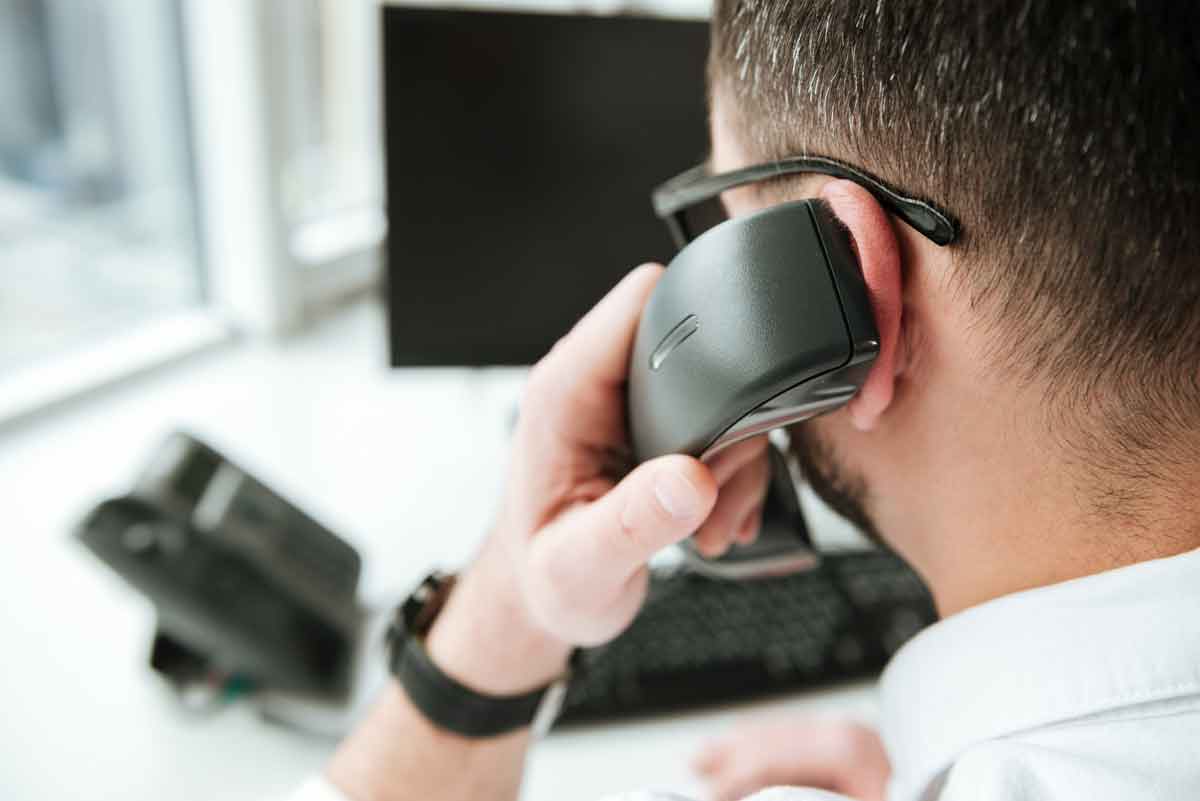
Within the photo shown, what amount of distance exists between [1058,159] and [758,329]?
142 millimetres

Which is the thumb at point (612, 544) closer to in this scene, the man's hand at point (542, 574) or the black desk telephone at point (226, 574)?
the man's hand at point (542, 574)

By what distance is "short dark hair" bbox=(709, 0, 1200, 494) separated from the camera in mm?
345

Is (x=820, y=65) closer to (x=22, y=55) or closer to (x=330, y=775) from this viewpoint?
(x=330, y=775)

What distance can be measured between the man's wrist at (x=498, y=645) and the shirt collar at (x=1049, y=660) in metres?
0.26

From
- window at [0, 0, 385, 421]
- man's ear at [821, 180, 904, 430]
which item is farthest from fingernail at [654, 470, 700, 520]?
window at [0, 0, 385, 421]

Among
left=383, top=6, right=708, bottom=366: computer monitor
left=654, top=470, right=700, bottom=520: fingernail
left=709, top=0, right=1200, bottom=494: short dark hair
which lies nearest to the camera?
left=709, top=0, right=1200, bottom=494: short dark hair

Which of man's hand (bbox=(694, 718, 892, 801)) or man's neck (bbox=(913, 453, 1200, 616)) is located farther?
man's hand (bbox=(694, 718, 892, 801))

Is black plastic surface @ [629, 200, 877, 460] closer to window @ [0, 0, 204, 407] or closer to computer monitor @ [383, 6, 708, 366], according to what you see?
computer monitor @ [383, 6, 708, 366]

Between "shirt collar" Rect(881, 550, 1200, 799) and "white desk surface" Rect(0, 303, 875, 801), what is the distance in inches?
9.7

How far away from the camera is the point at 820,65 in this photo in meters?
0.44

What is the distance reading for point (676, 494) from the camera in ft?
1.61

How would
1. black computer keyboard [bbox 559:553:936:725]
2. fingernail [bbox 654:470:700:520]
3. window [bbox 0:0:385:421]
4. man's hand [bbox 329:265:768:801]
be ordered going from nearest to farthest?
fingernail [bbox 654:470:700:520]
man's hand [bbox 329:265:768:801]
black computer keyboard [bbox 559:553:936:725]
window [bbox 0:0:385:421]

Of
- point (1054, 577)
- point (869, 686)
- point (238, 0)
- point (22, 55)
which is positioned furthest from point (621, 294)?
point (22, 55)

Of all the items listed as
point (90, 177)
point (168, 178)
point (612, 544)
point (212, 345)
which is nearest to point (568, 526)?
point (612, 544)
